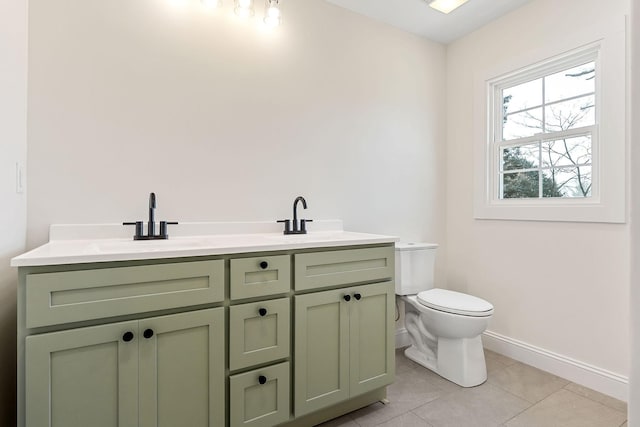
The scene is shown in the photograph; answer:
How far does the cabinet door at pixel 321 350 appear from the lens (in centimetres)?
147

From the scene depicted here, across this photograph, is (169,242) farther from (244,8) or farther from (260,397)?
(244,8)

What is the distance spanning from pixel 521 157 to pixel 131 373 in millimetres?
2680

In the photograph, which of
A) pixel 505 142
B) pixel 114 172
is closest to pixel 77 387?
pixel 114 172

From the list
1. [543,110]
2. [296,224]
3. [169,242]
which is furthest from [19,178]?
[543,110]

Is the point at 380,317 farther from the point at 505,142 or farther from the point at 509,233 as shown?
the point at 505,142

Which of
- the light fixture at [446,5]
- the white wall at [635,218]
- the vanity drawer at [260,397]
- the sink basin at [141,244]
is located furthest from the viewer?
the light fixture at [446,5]

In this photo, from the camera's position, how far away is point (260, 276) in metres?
1.40

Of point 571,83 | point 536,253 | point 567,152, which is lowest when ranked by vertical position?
point 536,253

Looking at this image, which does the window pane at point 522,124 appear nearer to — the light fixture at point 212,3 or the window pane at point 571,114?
the window pane at point 571,114

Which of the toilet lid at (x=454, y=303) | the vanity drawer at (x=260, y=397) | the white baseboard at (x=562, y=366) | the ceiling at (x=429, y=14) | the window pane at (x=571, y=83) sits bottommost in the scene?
the white baseboard at (x=562, y=366)

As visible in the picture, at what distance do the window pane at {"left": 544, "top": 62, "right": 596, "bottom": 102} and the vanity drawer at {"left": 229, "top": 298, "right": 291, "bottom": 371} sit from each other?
A: 7.33ft

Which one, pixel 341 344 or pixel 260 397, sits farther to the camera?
pixel 341 344

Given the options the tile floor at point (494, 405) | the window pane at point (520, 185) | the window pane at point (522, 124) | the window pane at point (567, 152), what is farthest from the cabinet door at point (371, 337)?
the window pane at point (522, 124)

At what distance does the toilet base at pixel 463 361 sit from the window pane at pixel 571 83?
168 cm
